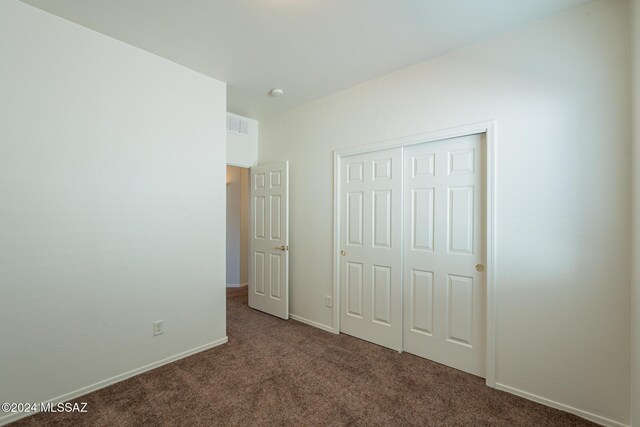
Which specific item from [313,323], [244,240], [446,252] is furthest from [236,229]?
[446,252]

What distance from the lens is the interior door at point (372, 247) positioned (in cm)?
276

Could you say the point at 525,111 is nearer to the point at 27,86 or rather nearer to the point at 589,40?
the point at 589,40

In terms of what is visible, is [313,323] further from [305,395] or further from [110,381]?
[110,381]

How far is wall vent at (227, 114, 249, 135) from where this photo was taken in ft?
12.1

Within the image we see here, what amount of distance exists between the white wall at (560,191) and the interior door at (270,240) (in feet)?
6.32

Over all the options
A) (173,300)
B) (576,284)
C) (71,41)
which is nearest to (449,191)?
(576,284)

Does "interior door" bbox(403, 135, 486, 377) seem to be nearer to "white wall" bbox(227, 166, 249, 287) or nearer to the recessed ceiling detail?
the recessed ceiling detail

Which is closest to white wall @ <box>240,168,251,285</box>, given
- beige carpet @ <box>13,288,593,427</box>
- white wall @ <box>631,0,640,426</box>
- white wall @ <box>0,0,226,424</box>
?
white wall @ <box>0,0,226,424</box>

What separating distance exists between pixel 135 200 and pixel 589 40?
3372mm

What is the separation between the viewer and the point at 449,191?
246 centimetres

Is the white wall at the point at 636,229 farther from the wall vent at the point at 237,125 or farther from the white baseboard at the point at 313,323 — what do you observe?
the wall vent at the point at 237,125

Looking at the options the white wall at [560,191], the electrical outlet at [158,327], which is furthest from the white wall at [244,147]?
the white wall at [560,191]

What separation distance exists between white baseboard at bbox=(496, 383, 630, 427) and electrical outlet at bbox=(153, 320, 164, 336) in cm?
270

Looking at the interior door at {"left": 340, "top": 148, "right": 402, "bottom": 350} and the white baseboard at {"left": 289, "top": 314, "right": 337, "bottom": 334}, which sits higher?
the interior door at {"left": 340, "top": 148, "right": 402, "bottom": 350}
